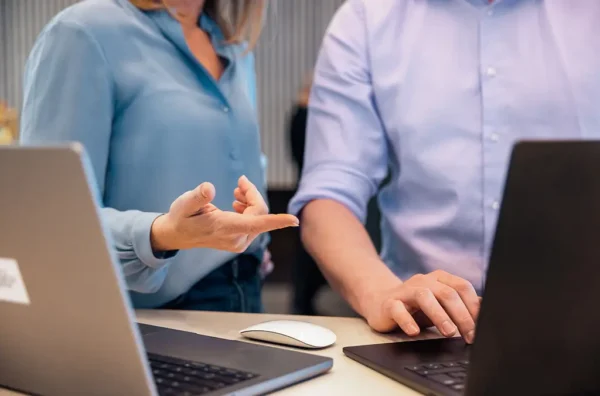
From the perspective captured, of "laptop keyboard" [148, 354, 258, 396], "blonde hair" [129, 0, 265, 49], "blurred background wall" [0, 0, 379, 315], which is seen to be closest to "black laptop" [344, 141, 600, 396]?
"laptop keyboard" [148, 354, 258, 396]

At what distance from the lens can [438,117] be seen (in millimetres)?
1312

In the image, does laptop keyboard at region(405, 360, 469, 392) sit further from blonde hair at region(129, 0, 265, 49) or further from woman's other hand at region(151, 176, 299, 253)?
blonde hair at region(129, 0, 265, 49)

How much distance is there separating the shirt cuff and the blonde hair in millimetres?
573

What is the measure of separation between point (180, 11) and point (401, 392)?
2.96ft

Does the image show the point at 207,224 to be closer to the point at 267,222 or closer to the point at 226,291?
the point at 267,222

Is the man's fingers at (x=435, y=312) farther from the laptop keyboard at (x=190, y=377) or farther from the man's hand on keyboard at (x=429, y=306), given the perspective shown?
the laptop keyboard at (x=190, y=377)

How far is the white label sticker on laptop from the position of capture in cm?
65

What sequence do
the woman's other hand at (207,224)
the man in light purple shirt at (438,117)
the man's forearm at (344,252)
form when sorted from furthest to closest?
1. the man in light purple shirt at (438,117)
2. the man's forearm at (344,252)
3. the woman's other hand at (207,224)

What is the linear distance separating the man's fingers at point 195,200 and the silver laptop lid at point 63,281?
0.85 ft

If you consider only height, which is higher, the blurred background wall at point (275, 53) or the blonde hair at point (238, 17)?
the blonde hair at point (238, 17)

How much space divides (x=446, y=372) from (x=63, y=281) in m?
0.42

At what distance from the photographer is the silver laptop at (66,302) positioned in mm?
567

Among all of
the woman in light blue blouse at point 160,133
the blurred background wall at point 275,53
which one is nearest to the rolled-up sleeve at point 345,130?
the woman in light blue blouse at point 160,133

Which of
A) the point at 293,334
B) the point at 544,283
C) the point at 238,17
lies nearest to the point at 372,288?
the point at 293,334
